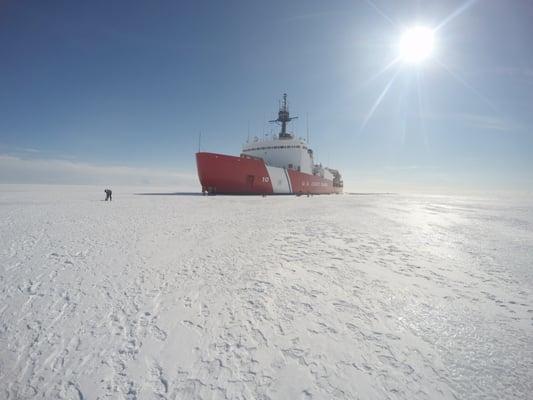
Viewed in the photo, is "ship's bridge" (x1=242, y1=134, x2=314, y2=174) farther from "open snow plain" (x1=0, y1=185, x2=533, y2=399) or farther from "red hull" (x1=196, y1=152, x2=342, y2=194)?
"open snow plain" (x1=0, y1=185, x2=533, y2=399)

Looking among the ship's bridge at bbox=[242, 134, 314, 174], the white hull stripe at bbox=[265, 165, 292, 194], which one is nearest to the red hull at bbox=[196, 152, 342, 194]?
the white hull stripe at bbox=[265, 165, 292, 194]

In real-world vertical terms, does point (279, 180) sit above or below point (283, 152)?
below

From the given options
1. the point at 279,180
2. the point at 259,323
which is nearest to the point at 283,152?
the point at 279,180

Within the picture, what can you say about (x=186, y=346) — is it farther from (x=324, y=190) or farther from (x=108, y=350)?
(x=324, y=190)

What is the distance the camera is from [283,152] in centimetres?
3294

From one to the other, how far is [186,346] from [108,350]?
2.34 ft

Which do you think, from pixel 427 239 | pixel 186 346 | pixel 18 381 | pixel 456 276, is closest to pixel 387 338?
pixel 186 346

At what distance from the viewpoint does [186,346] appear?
7.29 ft

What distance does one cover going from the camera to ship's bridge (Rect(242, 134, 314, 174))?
108 ft

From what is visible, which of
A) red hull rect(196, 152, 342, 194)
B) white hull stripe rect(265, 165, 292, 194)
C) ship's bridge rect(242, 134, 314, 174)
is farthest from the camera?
ship's bridge rect(242, 134, 314, 174)

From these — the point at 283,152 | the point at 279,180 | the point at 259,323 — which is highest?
the point at 283,152

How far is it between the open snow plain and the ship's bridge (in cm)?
2842

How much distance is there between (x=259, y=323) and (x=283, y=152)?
31.6 metres

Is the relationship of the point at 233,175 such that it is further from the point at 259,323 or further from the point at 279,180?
the point at 259,323
